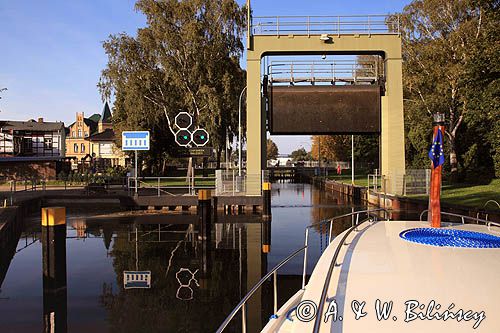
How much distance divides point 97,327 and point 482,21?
115ft

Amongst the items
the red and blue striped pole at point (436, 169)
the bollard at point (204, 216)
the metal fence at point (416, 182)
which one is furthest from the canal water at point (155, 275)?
the metal fence at point (416, 182)

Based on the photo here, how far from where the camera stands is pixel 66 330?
23.9 ft

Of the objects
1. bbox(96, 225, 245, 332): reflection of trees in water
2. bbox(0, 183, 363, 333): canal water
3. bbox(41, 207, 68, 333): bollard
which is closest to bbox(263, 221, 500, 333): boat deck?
bbox(0, 183, 363, 333): canal water

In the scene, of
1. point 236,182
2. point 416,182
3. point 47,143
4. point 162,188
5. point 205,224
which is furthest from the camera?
point 47,143

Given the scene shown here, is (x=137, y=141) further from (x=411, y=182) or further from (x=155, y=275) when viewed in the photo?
(x=411, y=182)

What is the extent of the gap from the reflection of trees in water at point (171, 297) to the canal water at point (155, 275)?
2cm

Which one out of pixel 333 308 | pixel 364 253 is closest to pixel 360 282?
pixel 333 308

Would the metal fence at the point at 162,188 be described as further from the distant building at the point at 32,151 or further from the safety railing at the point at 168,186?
the distant building at the point at 32,151

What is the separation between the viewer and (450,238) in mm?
6102

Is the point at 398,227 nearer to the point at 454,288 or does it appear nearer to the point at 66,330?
the point at 454,288

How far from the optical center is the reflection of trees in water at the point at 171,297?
7520 mm

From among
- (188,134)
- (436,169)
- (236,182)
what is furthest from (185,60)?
(436,169)

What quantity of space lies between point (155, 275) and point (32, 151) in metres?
48.9

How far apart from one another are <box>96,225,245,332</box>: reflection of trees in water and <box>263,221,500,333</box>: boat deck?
318cm
